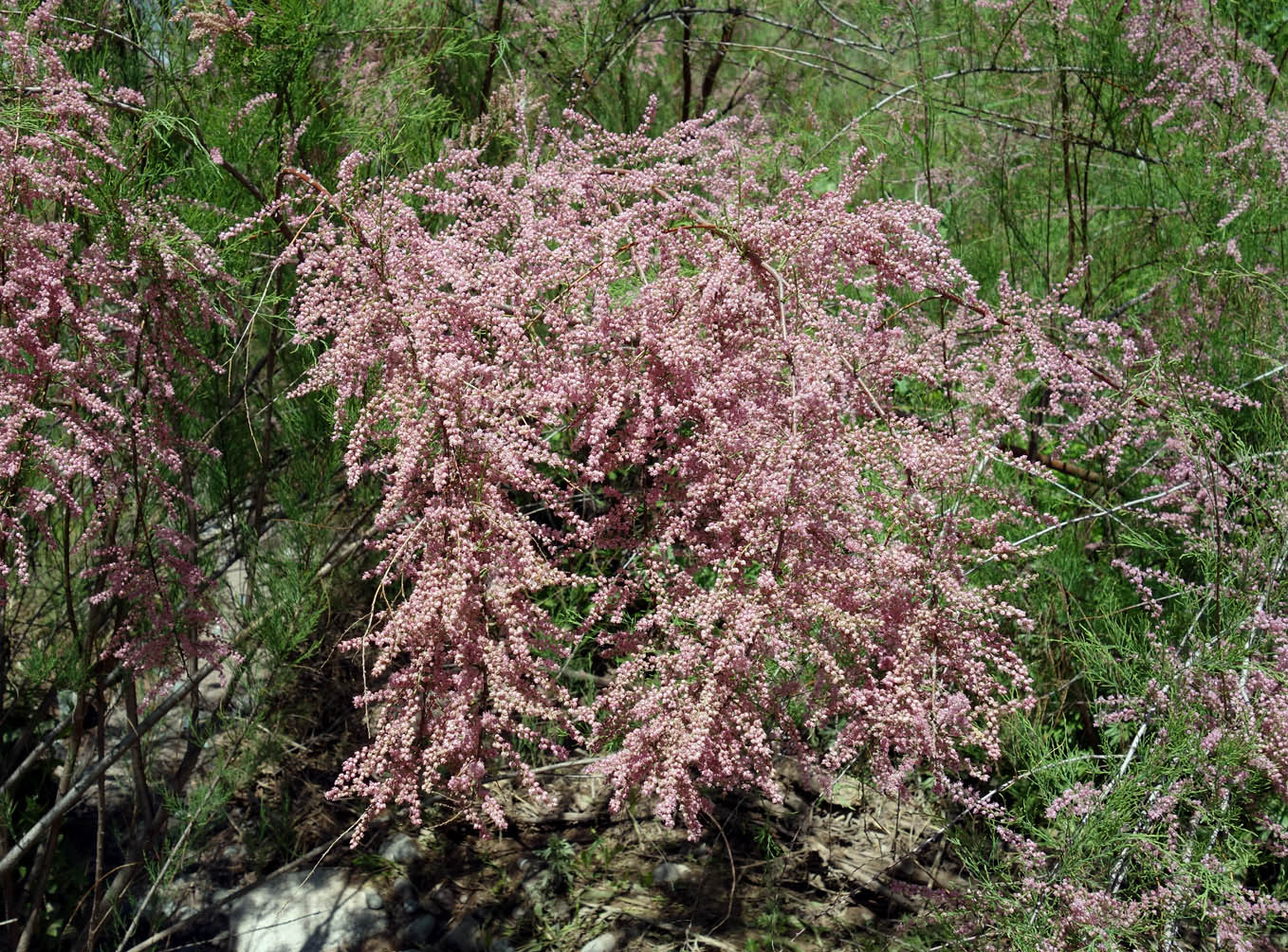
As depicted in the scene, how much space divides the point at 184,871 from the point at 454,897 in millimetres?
965

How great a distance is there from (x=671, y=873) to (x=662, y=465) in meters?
1.75

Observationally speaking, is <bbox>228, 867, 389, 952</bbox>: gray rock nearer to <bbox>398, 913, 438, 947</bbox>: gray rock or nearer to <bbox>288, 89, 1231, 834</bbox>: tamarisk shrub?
<bbox>398, 913, 438, 947</bbox>: gray rock

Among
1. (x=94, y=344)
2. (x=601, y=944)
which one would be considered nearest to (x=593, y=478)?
(x=94, y=344)

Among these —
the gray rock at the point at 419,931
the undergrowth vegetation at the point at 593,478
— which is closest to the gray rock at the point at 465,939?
the gray rock at the point at 419,931

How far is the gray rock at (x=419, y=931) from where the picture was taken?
342 centimetres

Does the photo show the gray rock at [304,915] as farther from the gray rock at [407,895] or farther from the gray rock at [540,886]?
the gray rock at [540,886]

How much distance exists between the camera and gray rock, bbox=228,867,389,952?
3416 mm

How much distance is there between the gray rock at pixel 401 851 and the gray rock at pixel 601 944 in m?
0.69

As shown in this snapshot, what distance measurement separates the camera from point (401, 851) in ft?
12.0

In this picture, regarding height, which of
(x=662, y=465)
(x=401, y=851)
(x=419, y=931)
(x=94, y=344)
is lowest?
(x=419, y=931)

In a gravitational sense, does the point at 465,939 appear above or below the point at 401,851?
A: below

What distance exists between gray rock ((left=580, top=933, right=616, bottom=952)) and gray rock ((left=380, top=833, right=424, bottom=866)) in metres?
0.69

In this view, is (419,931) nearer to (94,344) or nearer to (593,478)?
(593,478)

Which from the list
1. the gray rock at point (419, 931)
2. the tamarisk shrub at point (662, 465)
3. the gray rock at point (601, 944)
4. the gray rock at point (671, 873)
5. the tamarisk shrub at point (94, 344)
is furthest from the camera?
the gray rock at point (671, 873)
